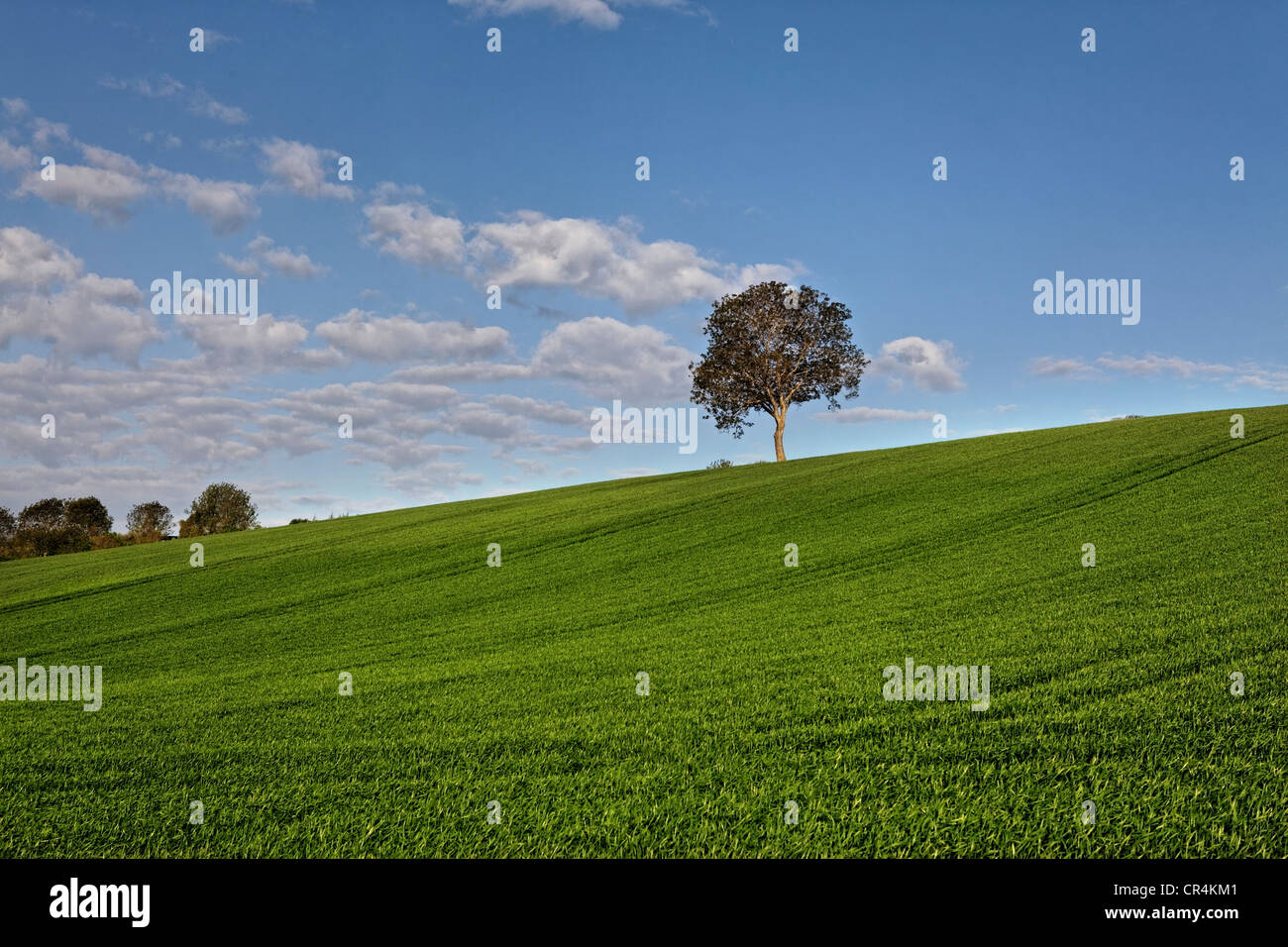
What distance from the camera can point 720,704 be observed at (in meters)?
7.59

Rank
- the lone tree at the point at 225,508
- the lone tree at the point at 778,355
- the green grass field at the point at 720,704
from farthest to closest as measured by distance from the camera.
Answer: the lone tree at the point at 225,508, the lone tree at the point at 778,355, the green grass field at the point at 720,704

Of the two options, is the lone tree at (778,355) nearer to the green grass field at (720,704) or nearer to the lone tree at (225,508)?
the green grass field at (720,704)

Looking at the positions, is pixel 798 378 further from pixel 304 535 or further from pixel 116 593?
pixel 116 593

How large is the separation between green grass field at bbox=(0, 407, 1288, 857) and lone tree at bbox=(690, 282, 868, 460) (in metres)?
35.0

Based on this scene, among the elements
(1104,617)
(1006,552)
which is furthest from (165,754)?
(1006,552)

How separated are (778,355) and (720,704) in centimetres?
5085

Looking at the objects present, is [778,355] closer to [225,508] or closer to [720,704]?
[720,704]

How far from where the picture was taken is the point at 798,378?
185 feet

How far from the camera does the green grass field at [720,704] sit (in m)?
4.76

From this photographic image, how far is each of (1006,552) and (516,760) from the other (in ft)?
44.6

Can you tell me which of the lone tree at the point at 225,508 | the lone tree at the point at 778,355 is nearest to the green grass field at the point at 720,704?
the lone tree at the point at 778,355

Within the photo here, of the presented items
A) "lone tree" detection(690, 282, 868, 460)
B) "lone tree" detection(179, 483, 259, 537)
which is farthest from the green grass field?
"lone tree" detection(179, 483, 259, 537)

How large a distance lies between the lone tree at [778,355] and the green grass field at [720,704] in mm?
34994
